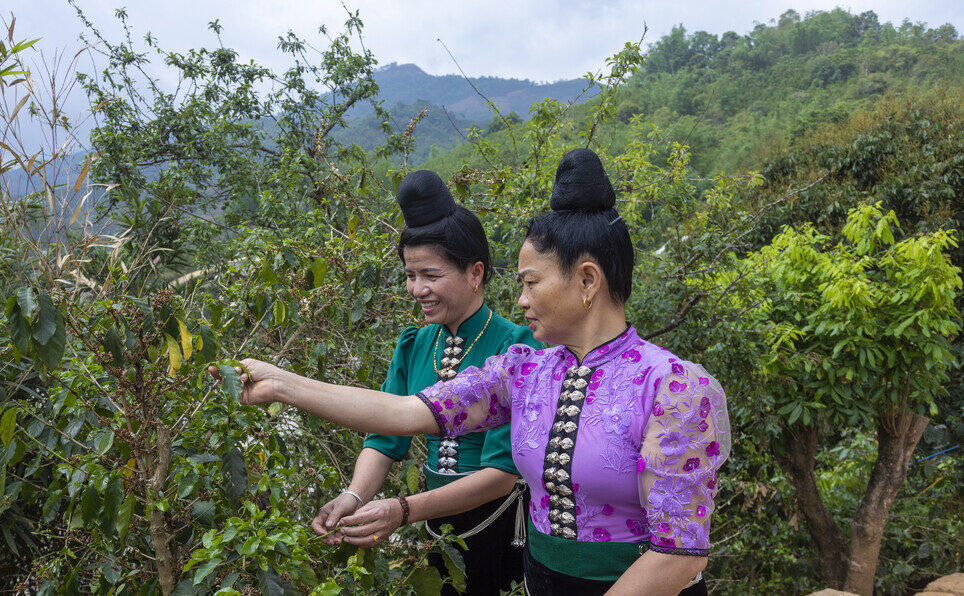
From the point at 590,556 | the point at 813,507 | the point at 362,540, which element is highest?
the point at 362,540

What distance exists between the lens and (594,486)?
140 cm

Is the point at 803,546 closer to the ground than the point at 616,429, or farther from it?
closer to the ground

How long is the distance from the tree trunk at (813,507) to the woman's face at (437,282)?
4.50 meters


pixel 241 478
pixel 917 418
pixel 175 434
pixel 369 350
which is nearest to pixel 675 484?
pixel 241 478

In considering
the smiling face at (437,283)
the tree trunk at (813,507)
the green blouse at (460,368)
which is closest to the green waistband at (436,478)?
the green blouse at (460,368)

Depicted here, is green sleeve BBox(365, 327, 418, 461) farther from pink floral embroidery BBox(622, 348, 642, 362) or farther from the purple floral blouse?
pink floral embroidery BBox(622, 348, 642, 362)

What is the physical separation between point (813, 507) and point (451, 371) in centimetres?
509

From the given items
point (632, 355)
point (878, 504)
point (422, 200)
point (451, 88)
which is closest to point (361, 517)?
point (632, 355)

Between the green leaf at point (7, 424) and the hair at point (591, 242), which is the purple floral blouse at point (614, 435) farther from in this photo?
the green leaf at point (7, 424)

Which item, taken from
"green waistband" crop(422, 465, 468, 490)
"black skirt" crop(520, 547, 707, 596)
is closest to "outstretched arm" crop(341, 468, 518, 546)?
"green waistband" crop(422, 465, 468, 490)

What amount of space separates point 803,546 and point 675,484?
5.83 m

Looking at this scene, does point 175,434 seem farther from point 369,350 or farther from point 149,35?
point 149,35

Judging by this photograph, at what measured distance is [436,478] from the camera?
6.61 ft

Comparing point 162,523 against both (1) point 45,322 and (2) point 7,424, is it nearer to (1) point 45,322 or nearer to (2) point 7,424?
(2) point 7,424
